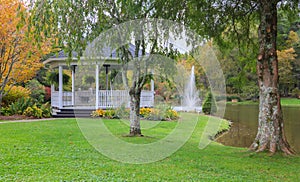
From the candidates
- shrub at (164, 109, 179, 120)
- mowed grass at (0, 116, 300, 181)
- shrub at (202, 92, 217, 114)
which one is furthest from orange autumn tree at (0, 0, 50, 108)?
shrub at (202, 92, 217, 114)

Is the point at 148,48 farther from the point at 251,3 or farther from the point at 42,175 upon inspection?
the point at 42,175

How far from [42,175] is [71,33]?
3.38 meters

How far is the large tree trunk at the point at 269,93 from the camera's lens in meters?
6.42

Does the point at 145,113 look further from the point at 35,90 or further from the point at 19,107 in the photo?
the point at 35,90

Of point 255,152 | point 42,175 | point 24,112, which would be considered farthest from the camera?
point 24,112

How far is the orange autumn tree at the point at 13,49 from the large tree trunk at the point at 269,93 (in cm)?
769

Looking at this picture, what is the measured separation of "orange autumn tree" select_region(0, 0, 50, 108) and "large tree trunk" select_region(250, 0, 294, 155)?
25.2 feet

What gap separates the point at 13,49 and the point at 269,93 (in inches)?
421

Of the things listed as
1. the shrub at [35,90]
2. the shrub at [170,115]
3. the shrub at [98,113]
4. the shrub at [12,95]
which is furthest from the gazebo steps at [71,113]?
the shrub at [35,90]

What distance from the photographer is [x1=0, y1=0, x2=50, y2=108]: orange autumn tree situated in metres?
12.0

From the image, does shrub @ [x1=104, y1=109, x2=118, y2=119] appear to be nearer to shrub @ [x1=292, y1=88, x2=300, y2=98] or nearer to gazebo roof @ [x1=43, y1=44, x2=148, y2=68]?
gazebo roof @ [x1=43, y1=44, x2=148, y2=68]

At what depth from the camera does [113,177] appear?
14.7ft

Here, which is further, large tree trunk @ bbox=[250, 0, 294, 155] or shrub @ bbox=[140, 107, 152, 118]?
shrub @ bbox=[140, 107, 152, 118]

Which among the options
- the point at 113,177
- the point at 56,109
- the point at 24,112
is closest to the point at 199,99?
the point at 56,109
